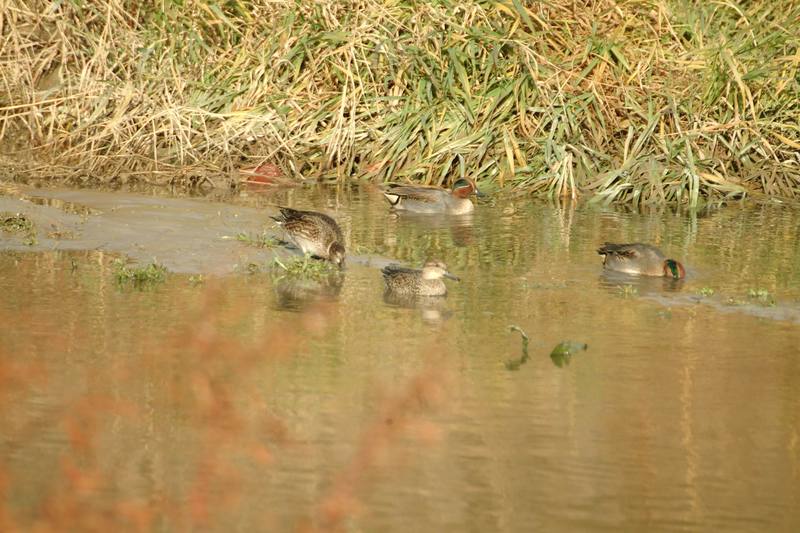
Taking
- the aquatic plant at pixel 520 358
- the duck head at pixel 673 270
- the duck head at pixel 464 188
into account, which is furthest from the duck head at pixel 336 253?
the duck head at pixel 464 188

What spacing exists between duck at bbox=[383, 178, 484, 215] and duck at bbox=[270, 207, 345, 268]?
2.87m

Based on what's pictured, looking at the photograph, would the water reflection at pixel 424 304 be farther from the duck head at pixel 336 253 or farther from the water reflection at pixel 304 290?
the duck head at pixel 336 253

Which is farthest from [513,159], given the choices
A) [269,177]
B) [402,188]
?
[269,177]

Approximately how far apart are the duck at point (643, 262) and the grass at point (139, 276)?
3600 mm

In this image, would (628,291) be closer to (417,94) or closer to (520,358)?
(520,358)

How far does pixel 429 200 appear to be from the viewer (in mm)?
15281

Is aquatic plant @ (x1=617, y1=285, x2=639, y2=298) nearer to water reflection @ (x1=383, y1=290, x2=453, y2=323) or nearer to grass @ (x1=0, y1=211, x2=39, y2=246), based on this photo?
water reflection @ (x1=383, y1=290, x2=453, y2=323)

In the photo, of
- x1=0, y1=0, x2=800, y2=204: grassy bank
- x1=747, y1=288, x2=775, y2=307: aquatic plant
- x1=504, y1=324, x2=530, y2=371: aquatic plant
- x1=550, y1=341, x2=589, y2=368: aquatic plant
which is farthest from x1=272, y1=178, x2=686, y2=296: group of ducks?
x1=0, y1=0, x2=800, y2=204: grassy bank

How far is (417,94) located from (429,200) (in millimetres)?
2094

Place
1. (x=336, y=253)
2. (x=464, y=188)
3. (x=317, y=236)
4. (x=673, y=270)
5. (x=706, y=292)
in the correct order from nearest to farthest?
(x=706, y=292) → (x=673, y=270) → (x=336, y=253) → (x=317, y=236) → (x=464, y=188)

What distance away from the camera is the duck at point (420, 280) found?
35.4 feet

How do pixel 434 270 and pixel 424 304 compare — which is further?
pixel 434 270

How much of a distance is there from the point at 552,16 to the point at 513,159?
2213 mm

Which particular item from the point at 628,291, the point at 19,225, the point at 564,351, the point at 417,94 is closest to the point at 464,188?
the point at 417,94
